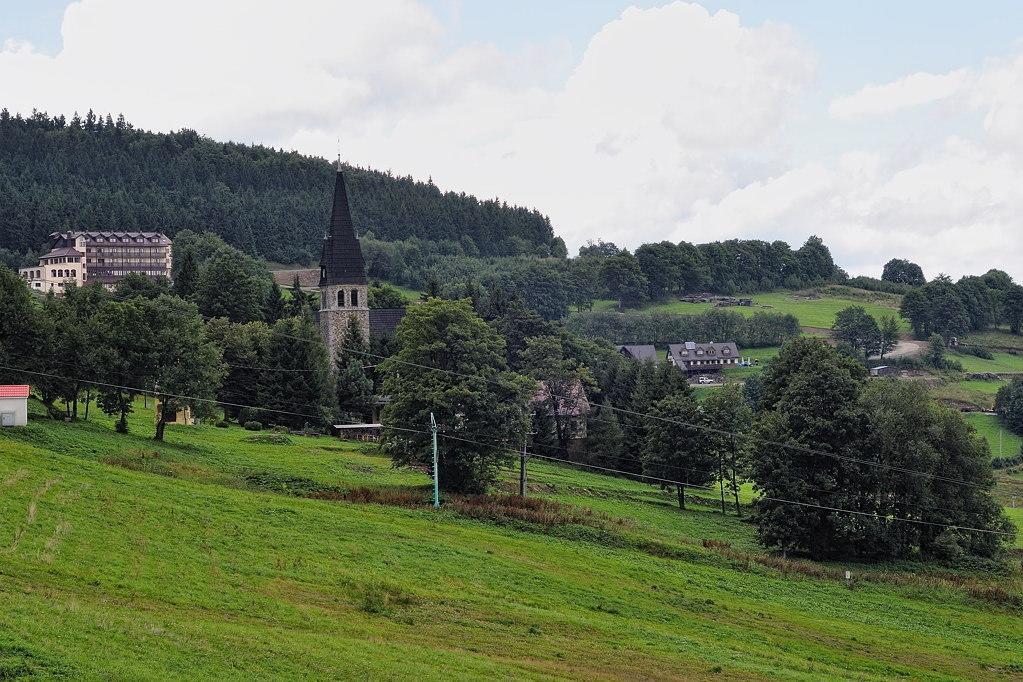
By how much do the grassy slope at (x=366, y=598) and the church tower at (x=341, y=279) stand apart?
208ft

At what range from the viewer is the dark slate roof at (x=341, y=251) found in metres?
134

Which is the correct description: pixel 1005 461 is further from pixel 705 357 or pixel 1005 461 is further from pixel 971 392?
pixel 705 357

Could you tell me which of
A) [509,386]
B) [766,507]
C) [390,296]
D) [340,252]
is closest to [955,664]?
[766,507]

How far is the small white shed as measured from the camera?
65375 millimetres

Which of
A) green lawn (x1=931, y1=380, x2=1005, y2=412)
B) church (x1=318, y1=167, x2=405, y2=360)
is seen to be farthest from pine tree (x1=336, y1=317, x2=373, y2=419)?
green lawn (x1=931, y1=380, x2=1005, y2=412)

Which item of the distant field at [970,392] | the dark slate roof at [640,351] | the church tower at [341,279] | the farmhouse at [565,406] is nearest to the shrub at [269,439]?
the farmhouse at [565,406]

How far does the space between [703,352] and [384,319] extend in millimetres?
70324

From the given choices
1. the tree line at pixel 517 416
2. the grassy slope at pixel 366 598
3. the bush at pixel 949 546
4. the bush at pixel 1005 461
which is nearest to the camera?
the grassy slope at pixel 366 598

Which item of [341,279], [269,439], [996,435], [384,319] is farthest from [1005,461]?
[269,439]

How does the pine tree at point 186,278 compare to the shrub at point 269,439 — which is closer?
the shrub at point 269,439

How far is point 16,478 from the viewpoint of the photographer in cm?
5006

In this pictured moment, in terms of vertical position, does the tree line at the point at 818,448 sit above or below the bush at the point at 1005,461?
above

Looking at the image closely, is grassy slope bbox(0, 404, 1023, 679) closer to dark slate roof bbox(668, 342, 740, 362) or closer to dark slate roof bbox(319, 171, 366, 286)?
dark slate roof bbox(319, 171, 366, 286)

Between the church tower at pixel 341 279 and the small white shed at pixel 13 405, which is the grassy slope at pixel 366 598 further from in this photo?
the church tower at pixel 341 279
